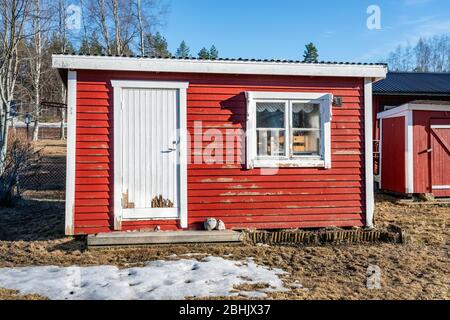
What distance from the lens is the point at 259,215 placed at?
19.3 ft

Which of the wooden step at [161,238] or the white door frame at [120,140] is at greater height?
the white door frame at [120,140]

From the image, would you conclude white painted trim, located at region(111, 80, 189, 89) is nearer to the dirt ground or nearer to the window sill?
the window sill

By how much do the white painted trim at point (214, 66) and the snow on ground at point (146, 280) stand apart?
290 cm

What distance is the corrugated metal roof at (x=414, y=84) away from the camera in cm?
1174

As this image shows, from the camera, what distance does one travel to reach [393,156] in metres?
9.52

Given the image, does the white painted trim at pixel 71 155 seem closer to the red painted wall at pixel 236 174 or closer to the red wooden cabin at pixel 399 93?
the red painted wall at pixel 236 174

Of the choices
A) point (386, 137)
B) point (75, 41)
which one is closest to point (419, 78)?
point (386, 137)

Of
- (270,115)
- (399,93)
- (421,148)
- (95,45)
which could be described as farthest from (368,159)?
(95,45)

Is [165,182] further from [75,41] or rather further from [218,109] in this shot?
[75,41]

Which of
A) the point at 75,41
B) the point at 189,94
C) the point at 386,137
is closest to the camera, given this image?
the point at 189,94

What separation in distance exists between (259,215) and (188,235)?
4.17 ft

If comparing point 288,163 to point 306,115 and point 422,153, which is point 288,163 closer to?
point 306,115

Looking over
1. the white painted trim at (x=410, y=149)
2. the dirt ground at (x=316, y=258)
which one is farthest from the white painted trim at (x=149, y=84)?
→ the white painted trim at (x=410, y=149)
